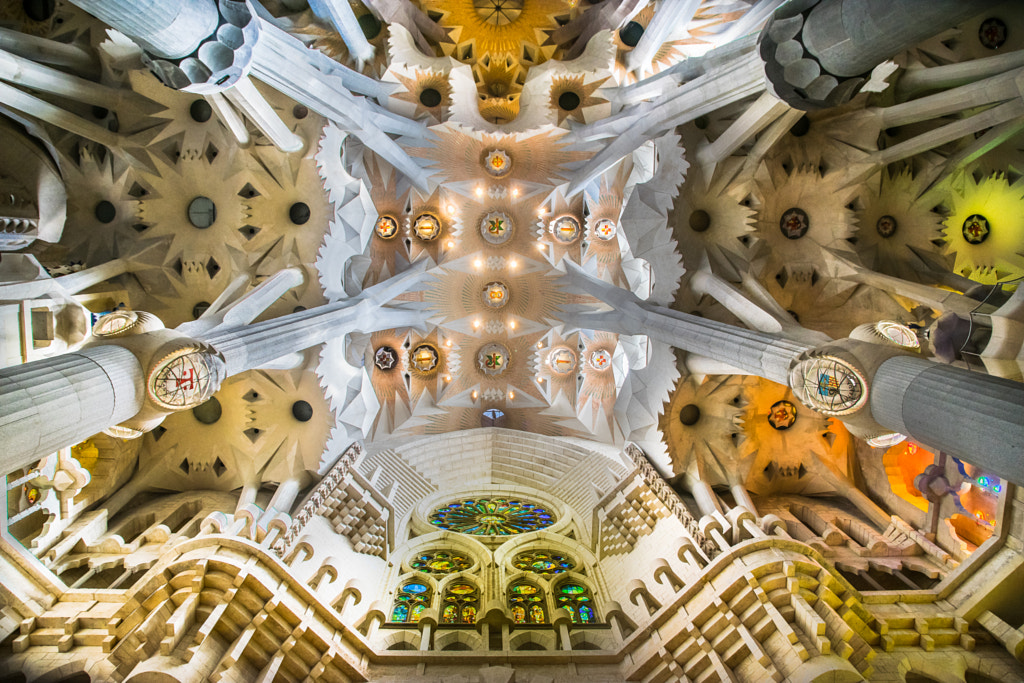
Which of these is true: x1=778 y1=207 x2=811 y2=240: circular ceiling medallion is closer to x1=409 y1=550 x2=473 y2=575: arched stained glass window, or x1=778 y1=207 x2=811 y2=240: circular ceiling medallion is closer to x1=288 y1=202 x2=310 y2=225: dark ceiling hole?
x1=409 y1=550 x2=473 y2=575: arched stained glass window

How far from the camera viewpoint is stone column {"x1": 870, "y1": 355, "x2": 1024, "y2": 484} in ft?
15.6

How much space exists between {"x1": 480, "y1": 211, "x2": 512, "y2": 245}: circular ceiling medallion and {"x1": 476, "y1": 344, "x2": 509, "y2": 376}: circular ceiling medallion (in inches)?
131

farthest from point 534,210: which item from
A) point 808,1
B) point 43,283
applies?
point 43,283

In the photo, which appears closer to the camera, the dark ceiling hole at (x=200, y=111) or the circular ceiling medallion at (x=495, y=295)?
the dark ceiling hole at (x=200, y=111)

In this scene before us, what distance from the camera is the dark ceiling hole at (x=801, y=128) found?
490 inches

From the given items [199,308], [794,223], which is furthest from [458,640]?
[794,223]

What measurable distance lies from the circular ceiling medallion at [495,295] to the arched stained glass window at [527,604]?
806cm

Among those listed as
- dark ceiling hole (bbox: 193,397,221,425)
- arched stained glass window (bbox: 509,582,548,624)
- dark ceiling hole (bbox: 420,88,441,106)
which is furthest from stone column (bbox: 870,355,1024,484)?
dark ceiling hole (bbox: 193,397,221,425)

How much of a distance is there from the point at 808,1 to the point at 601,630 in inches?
427

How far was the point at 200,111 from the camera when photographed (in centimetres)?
1230

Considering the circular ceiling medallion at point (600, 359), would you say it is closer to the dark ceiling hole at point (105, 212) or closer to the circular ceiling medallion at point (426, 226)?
the circular ceiling medallion at point (426, 226)

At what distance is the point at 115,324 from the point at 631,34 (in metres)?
12.6

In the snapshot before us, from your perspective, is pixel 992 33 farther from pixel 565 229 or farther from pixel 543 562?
Answer: pixel 543 562

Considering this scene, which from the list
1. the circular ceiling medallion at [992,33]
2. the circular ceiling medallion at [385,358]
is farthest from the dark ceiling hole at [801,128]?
the circular ceiling medallion at [385,358]
